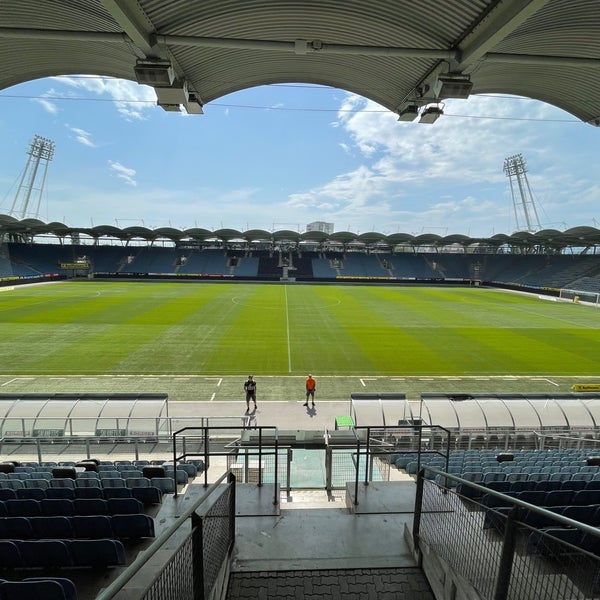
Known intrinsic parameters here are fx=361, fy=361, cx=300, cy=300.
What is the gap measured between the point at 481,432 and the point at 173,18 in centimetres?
1223

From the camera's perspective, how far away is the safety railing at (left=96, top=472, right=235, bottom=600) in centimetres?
218

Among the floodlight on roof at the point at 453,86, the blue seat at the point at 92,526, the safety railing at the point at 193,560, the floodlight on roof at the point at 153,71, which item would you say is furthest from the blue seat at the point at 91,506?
the floodlight on roof at the point at 453,86

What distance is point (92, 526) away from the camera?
4.14 m

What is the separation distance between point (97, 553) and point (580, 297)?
5735 cm

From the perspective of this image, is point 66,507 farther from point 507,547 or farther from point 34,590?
point 507,547

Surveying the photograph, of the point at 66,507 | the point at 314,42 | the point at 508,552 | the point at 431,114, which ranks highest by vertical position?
the point at 314,42

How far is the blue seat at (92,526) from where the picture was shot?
4.11 meters

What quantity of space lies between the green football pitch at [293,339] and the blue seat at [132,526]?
38.8 ft

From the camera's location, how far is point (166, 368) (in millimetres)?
18016

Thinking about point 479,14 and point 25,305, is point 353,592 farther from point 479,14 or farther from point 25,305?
point 25,305

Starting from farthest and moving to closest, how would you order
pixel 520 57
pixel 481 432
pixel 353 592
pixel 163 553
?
pixel 481 432 < pixel 520 57 < pixel 163 553 < pixel 353 592

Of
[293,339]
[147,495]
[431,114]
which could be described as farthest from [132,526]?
[293,339]

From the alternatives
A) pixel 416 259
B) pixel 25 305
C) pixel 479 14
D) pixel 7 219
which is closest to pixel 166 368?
pixel 479 14

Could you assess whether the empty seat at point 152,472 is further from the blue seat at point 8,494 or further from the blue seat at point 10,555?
the blue seat at point 10,555
